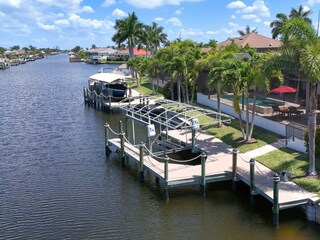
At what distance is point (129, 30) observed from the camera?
97.2 m

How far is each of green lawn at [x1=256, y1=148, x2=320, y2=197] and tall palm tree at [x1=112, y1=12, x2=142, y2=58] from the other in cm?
7748

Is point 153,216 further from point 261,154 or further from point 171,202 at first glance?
point 261,154

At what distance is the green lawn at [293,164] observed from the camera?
63.3ft

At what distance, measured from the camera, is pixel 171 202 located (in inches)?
812

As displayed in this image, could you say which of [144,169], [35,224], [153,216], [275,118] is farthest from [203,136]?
[35,224]

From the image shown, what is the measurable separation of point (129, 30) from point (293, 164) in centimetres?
8020

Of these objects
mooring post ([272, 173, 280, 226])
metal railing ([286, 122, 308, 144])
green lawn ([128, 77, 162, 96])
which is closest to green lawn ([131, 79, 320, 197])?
metal railing ([286, 122, 308, 144])

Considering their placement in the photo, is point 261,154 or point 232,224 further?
point 261,154

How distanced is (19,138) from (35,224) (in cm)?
1854

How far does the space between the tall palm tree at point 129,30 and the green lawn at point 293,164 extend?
7748 cm

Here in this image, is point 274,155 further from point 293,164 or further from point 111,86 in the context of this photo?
point 111,86

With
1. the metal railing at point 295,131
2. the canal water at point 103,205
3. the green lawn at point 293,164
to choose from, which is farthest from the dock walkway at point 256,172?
the metal railing at point 295,131

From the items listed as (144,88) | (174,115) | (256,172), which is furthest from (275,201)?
(144,88)

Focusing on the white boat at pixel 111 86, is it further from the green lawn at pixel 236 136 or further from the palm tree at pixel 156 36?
the palm tree at pixel 156 36
